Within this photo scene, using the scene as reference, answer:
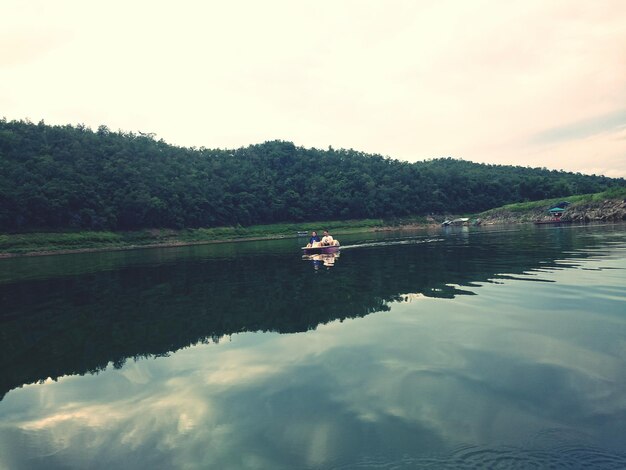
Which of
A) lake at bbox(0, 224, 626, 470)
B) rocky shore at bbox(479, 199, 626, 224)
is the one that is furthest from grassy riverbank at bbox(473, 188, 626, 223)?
lake at bbox(0, 224, 626, 470)

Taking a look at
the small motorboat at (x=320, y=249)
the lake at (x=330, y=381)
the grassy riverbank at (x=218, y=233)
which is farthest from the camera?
the grassy riverbank at (x=218, y=233)

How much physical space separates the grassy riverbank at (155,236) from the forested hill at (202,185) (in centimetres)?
450

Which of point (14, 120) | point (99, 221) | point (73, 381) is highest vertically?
point (14, 120)

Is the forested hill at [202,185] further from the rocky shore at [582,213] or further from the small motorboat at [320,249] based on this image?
the small motorboat at [320,249]

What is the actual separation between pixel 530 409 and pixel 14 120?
148402 mm

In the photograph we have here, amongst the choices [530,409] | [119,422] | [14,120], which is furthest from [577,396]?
[14,120]

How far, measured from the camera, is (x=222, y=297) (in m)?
20.6

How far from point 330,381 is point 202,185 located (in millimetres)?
132877

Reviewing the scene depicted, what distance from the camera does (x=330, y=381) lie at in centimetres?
887

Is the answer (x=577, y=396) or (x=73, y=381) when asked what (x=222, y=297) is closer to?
(x=73, y=381)

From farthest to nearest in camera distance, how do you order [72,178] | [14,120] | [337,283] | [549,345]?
[14,120] → [72,178] → [337,283] → [549,345]

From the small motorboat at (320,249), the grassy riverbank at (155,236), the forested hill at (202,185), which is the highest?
the forested hill at (202,185)

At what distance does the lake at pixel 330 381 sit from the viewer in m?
6.07

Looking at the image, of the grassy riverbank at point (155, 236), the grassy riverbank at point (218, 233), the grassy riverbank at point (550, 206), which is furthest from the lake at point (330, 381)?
the grassy riverbank at point (550, 206)
